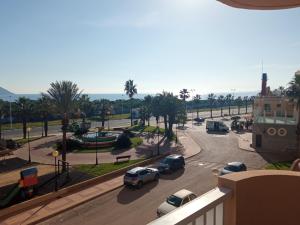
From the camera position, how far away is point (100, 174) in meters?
28.8

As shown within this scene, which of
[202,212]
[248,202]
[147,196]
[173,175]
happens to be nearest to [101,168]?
[173,175]

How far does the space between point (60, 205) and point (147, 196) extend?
22.9 ft

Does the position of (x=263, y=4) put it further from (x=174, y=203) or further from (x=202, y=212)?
(x=174, y=203)

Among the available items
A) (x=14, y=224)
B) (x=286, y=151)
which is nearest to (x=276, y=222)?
(x=14, y=224)

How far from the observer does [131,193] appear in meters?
24.6

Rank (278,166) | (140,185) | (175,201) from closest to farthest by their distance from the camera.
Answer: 1. (175,201)
2. (140,185)
3. (278,166)

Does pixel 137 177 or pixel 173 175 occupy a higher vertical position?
pixel 137 177

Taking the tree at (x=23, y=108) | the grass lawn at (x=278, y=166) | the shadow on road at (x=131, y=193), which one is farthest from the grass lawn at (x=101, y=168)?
the tree at (x=23, y=108)

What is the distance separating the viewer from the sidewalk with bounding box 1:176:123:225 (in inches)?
778

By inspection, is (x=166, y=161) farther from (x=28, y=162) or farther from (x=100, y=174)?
(x=28, y=162)

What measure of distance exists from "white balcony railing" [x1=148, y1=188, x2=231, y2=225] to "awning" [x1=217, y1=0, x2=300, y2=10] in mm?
3637

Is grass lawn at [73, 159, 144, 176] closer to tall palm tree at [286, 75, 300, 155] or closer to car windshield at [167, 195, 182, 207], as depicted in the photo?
car windshield at [167, 195, 182, 207]

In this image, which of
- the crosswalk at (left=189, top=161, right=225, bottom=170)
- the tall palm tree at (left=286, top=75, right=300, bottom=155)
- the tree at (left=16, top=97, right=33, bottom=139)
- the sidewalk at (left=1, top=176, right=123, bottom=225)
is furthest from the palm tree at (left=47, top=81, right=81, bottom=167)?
the tall palm tree at (left=286, top=75, right=300, bottom=155)

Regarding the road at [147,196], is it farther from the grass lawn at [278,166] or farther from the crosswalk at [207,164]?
the grass lawn at [278,166]
